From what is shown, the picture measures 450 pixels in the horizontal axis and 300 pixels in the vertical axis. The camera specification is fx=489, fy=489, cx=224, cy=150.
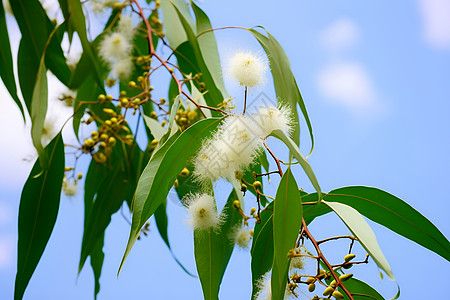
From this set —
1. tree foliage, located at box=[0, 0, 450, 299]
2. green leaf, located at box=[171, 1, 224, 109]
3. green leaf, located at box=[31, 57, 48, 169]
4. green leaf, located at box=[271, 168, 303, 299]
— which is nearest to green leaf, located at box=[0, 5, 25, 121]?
tree foliage, located at box=[0, 0, 450, 299]

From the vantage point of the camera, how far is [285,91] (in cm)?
86

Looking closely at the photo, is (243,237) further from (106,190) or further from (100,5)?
(100,5)

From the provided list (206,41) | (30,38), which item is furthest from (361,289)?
(30,38)

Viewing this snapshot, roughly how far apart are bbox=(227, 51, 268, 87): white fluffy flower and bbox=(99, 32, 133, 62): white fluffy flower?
460 mm

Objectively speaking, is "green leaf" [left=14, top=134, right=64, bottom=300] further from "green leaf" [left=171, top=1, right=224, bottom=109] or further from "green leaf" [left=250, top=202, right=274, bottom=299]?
"green leaf" [left=250, top=202, right=274, bottom=299]

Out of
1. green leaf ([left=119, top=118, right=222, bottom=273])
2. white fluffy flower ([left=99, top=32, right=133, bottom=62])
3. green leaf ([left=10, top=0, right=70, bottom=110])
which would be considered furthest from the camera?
white fluffy flower ([left=99, top=32, right=133, bottom=62])

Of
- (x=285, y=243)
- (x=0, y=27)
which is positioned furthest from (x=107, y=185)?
(x=285, y=243)

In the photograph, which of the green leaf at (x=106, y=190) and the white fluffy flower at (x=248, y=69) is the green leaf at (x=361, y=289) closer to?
the white fluffy flower at (x=248, y=69)

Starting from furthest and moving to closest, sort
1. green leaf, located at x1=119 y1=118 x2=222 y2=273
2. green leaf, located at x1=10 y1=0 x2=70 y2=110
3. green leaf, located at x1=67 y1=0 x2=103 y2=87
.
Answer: green leaf, located at x1=10 y1=0 x2=70 y2=110 < green leaf, located at x1=67 y1=0 x2=103 y2=87 < green leaf, located at x1=119 y1=118 x2=222 y2=273

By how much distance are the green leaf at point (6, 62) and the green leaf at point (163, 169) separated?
486 mm

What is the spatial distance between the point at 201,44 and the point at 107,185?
41 centimetres

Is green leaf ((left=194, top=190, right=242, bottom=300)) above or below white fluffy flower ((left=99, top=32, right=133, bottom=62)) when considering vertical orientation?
below

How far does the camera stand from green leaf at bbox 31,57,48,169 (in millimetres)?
816

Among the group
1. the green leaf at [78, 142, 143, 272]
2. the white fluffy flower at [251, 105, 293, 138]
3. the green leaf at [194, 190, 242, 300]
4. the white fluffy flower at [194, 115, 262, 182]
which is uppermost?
the green leaf at [78, 142, 143, 272]
